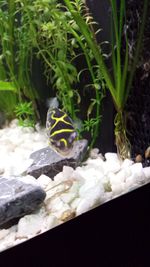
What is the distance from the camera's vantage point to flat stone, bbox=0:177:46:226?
1.20 meters

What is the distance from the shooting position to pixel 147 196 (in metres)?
1.46

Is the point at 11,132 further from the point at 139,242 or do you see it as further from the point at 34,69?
the point at 139,242

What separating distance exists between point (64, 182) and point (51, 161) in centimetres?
17

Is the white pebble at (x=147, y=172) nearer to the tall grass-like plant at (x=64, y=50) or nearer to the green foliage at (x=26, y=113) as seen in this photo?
the tall grass-like plant at (x=64, y=50)

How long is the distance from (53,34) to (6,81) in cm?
64

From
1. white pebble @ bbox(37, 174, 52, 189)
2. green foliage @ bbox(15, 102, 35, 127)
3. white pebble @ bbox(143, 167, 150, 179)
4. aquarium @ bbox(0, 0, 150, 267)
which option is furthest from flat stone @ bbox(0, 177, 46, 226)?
green foliage @ bbox(15, 102, 35, 127)

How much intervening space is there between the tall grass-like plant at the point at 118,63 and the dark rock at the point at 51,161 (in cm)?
22

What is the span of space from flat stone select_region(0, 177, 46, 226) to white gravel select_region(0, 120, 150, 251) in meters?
0.03

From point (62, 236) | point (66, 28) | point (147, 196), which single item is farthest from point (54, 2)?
point (62, 236)

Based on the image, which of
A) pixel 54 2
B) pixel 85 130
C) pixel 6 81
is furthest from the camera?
pixel 6 81

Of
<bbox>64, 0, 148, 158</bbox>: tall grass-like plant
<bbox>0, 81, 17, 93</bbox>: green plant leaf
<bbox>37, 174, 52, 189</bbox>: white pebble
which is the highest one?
<bbox>64, 0, 148, 158</bbox>: tall grass-like plant

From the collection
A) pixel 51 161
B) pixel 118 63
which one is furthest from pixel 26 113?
pixel 118 63

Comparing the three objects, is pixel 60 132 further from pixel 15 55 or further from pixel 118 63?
pixel 15 55

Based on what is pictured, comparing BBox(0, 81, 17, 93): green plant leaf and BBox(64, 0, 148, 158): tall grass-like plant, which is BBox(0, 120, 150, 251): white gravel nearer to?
BBox(64, 0, 148, 158): tall grass-like plant
